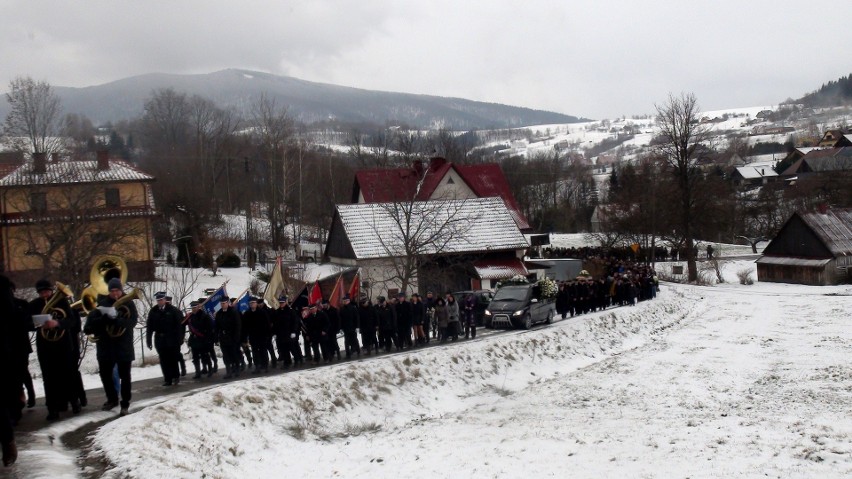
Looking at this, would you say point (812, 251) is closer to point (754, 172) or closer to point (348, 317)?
point (348, 317)

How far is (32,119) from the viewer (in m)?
43.4

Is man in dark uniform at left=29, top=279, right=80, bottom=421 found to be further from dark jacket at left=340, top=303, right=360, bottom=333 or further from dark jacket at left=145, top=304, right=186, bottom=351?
dark jacket at left=340, top=303, right=360, bottom=333

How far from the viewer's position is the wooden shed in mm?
56500

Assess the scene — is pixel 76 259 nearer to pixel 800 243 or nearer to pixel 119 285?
pixel 119 285

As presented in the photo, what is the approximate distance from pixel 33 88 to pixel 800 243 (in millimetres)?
53502

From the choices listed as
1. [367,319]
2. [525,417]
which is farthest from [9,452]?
[367,319]

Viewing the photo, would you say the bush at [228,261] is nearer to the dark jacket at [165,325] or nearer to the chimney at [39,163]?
the chimney at [39,163]

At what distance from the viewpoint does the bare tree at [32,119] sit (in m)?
41.4

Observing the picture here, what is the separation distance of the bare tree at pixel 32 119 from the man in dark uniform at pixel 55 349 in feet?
106

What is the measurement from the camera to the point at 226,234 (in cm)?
6197

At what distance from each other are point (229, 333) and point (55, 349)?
542 cm

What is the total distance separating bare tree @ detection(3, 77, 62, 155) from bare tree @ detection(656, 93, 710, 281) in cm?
4474

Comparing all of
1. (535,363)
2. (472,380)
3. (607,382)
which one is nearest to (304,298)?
(472,380)

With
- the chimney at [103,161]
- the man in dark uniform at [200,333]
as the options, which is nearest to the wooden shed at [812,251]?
the chimney at [103,161]
